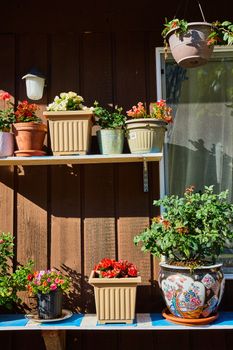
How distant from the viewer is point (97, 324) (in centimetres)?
197

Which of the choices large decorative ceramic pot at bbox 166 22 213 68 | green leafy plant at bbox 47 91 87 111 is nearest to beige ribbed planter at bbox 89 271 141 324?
green leafy plant at bbox 47 91 87 111

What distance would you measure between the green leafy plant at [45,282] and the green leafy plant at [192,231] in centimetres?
46

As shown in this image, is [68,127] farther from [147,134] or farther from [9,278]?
[9,278]

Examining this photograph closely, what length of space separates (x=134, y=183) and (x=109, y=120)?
1.33 ft

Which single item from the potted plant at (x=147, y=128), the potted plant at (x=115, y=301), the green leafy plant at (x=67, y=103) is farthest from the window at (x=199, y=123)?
the potted plant at (x=115, y=301)

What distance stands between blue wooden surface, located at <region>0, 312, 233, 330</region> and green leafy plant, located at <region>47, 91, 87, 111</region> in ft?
3.74

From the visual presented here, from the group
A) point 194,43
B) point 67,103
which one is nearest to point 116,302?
point 67,103

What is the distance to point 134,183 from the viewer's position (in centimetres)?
231

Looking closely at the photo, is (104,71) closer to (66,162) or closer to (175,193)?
(66,162)

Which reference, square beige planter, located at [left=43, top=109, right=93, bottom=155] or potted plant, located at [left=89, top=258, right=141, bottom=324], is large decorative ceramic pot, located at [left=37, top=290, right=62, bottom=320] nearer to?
potted plant, located at [left=89, top=258, right=141, bottom=324]

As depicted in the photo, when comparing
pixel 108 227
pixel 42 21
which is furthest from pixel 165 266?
pixel 42 21

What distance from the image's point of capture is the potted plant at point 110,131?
215cm

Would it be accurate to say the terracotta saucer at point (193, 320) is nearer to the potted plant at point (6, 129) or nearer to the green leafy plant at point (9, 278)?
the green leafy plant at point (9, 278)

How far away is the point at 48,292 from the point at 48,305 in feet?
0.23
